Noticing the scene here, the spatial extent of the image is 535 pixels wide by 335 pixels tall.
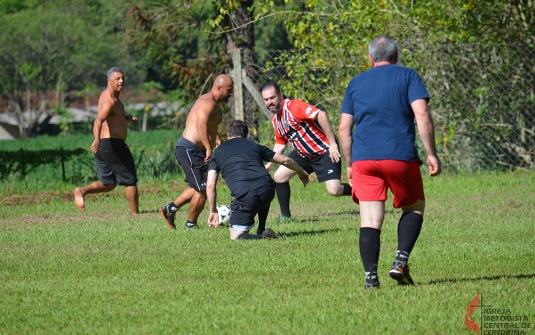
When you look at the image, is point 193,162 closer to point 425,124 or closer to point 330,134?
point 330,134

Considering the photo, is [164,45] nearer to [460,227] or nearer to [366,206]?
[460,227]

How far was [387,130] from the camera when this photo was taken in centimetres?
591

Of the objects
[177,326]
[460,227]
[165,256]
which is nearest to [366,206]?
[177,326]

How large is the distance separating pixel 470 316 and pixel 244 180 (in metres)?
4.17

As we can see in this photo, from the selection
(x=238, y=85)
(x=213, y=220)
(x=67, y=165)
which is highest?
(x=238, y=85)

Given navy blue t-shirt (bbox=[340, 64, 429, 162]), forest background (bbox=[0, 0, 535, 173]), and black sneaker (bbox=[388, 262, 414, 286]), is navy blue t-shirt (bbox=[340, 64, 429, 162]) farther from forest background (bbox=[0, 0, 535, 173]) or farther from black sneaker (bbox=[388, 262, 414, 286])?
forest background (bbox=[0, 0, 535, 173])

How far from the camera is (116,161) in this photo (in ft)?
38.9

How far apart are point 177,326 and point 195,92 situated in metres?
15.8

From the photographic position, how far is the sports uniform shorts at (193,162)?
34.2 feet

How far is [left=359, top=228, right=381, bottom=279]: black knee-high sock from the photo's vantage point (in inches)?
236

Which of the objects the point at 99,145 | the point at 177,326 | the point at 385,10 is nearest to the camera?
the point at 177,326

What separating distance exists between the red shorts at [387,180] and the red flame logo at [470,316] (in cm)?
87

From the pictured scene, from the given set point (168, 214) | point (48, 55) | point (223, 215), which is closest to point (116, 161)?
point (168, 214)

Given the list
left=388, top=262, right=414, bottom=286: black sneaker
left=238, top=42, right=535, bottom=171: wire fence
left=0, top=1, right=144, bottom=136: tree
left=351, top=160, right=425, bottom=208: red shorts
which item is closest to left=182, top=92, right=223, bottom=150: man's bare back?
left=351, top=160, right=425, bottom=208: red shorts
